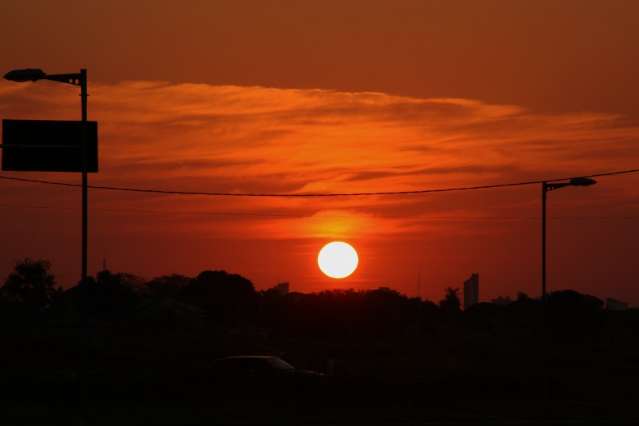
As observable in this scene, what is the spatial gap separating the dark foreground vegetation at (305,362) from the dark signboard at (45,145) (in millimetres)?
4571

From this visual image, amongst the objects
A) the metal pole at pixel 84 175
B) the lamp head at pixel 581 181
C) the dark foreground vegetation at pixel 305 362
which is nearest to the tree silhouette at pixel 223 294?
the dark foreground vegetation at pixel 305 362

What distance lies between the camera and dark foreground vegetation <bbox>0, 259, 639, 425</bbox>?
3192 cm

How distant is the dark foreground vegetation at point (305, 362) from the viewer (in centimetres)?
3192

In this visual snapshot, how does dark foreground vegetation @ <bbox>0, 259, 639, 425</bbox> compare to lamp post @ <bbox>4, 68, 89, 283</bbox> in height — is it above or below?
below

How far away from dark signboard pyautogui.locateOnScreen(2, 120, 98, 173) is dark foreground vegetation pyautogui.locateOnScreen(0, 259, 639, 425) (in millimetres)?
4571

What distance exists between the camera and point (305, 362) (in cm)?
5788

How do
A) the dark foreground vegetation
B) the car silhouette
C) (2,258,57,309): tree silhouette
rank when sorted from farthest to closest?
1. (2,258,57,309): tree silhouette
2. the car silhouette
3. the dark foreground vegetation

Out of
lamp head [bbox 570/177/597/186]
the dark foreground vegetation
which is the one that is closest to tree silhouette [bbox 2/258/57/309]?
the dark foreground vegetation

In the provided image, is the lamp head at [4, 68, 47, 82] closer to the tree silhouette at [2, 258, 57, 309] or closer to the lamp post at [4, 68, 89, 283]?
the lamp post at [4, 68, 89, 283]

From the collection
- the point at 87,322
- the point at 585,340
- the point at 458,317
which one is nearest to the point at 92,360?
the point at 87,322

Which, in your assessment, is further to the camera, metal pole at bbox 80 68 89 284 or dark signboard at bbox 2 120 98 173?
dark signboard at bbox 2 120 98 173

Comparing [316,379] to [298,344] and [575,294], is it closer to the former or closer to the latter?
[298,344]

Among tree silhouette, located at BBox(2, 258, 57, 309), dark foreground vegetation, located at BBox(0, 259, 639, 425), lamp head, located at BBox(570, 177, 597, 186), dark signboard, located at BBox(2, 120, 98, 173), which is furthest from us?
tree silhouette, located at BBox(2, 258, 57, 309)

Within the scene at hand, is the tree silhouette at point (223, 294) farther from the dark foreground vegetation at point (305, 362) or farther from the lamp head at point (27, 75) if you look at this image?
the lamp head at point (27, 75)
